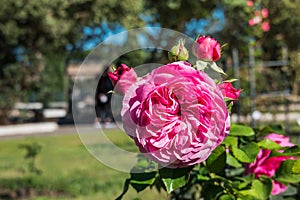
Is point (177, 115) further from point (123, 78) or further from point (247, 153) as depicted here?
point (247, 153)

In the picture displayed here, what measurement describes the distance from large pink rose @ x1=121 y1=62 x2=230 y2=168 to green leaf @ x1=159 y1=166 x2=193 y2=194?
5 centimetres

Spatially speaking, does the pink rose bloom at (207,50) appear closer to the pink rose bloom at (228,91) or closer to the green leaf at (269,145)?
the pink rose bloom at (228,91)

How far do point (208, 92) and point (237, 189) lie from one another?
320mm

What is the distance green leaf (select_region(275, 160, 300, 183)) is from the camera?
981mm

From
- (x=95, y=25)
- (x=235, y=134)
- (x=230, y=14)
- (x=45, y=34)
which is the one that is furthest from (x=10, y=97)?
(x=235, y=134)

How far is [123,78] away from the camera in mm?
781

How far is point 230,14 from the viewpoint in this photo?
669cm

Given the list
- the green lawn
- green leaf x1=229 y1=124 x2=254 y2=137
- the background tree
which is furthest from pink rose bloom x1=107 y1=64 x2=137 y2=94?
the background tree

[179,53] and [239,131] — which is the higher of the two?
[179,53]

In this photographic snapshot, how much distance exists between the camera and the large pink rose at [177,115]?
0.72 m

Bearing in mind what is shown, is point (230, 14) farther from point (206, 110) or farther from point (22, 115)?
point (22, 115)

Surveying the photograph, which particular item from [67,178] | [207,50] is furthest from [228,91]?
[67,178]

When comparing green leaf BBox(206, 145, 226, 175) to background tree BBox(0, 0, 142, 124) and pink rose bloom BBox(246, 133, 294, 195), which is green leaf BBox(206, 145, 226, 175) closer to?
pink rose bloom BBox(246, 133, 294, 195)

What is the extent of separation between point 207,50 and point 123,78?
150 millimetres
